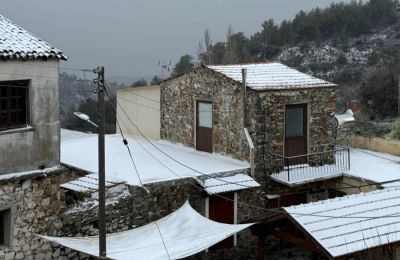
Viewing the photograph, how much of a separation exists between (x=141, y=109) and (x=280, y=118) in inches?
300

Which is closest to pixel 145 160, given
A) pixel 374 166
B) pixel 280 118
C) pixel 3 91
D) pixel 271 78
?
pixel 280 118

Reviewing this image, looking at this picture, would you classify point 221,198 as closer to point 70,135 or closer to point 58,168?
point 58,168

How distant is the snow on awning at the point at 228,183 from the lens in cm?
1645

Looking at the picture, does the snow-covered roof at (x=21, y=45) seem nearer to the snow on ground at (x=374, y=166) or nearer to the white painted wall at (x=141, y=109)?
the white painted wall at (x=141, y=109)

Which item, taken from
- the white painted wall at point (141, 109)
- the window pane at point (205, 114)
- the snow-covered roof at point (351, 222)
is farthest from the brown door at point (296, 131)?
the white painted wall at point (141, 109)

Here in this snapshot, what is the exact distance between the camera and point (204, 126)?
2005 cm

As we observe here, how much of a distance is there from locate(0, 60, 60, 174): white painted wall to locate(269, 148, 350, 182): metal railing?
765cm

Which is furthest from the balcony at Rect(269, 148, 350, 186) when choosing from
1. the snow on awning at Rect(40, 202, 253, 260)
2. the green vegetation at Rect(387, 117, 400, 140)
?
the snow on awning at Rect(40, 202, 253, 260)

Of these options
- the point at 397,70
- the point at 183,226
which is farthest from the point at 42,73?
the point at 397,70

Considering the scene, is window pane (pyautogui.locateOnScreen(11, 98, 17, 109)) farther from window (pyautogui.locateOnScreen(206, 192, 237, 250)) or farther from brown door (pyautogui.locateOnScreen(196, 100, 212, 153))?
brown door (pyautogui.locateOnScreen(196, 100, 212, 153))

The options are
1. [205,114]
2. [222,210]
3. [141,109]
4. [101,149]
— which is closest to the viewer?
[101,149]

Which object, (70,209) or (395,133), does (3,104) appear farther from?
(395,133)

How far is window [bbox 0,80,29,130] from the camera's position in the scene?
41.8 feet

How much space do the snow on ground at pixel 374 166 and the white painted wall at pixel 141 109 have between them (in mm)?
7904
